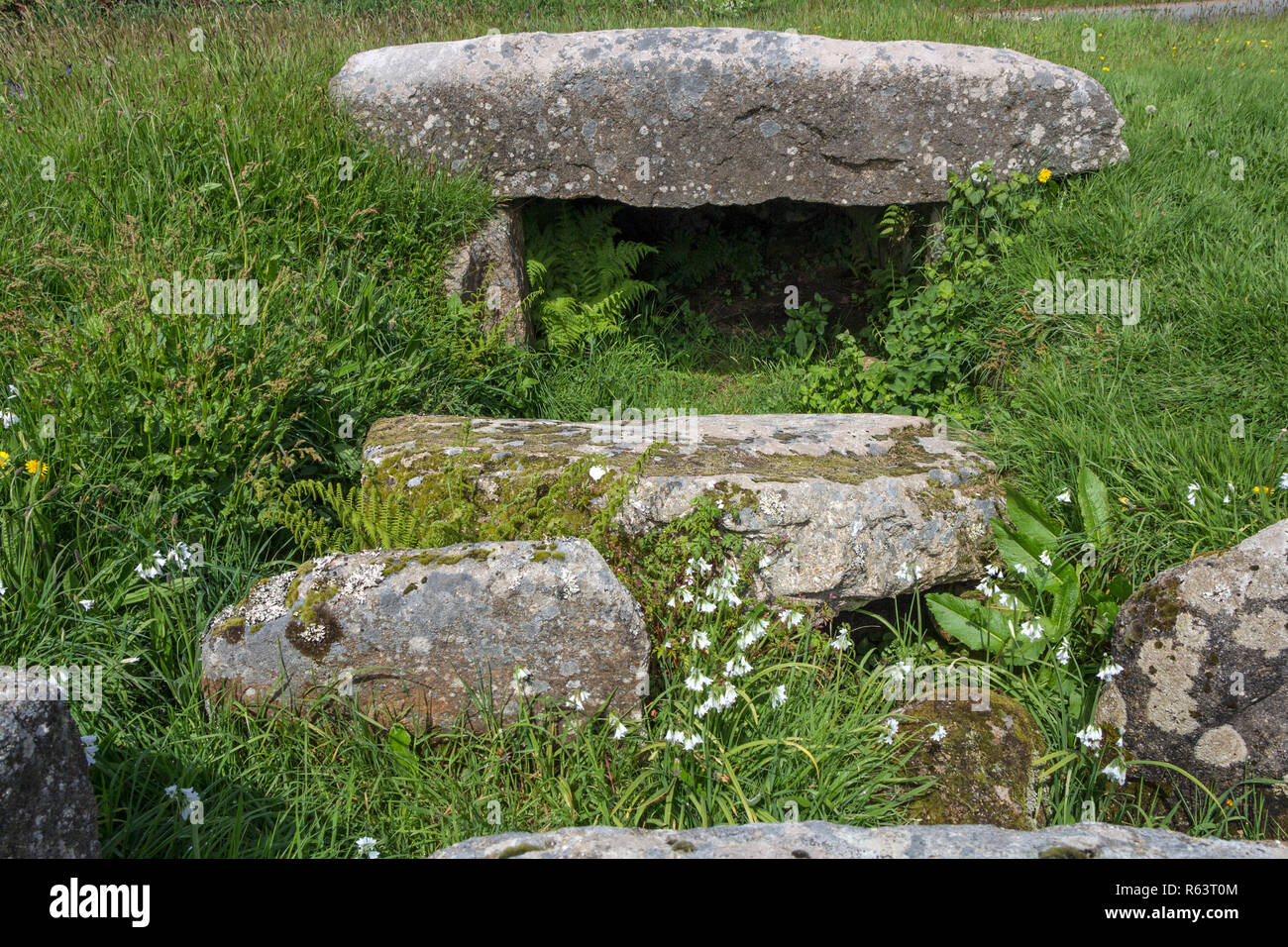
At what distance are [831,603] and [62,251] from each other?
152 inches

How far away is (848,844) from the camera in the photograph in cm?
181

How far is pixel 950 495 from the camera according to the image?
3576mm

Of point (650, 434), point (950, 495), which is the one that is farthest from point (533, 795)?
point (950, 495)

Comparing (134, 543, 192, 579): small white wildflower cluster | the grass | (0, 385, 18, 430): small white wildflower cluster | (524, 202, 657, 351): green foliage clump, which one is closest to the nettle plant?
the grass

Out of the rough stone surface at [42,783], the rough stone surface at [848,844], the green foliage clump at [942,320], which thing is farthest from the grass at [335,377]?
the rough stone surface at [848,844]

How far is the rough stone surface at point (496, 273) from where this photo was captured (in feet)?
16.7

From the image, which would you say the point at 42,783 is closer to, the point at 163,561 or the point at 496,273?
the point at 163,561

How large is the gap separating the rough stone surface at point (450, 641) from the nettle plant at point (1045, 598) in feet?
4.65

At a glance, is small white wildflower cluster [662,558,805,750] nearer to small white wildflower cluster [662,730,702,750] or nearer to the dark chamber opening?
small white wildflower cluster [662,730,702,750]

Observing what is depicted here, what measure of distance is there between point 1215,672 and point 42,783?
3.14 m

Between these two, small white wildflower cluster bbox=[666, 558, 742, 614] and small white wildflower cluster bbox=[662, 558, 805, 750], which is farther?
small white wildflower cluster bbox=[666, 558, 742, 614]

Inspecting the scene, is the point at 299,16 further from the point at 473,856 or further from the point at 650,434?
the point at 473,856

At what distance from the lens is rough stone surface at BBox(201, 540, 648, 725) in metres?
2.76

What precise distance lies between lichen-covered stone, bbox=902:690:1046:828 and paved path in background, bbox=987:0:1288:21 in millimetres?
7132
